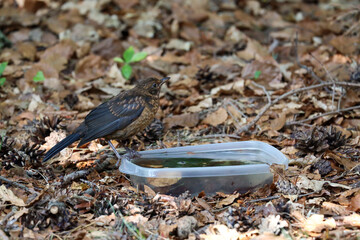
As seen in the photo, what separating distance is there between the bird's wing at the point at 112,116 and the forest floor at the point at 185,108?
0.34 metres

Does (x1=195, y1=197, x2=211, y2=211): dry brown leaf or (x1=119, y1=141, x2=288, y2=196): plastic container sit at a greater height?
(x1=119, y1=141, x2=288, y2=196): plastic container

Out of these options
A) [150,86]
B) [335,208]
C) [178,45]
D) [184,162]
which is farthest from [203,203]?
[178,45]

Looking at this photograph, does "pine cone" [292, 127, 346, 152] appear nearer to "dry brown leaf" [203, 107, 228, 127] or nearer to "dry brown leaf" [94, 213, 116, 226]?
"dry brown leaf" [203, 107, 228, 127]

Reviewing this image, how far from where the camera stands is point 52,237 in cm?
346

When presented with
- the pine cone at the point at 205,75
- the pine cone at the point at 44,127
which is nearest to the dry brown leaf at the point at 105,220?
the pine cone at the point at 44,127

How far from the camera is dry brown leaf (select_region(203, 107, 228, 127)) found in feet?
19.0

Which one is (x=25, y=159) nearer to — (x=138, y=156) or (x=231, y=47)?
(x=138, y=156)

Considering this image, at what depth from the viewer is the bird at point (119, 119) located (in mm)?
4859

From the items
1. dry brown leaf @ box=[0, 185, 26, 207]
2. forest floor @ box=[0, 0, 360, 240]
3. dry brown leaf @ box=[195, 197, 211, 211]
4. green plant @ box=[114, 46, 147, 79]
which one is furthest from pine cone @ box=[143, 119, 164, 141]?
dry brown leaf @ box=[0, 185, 26, 207]

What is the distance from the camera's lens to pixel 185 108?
20.6 feet

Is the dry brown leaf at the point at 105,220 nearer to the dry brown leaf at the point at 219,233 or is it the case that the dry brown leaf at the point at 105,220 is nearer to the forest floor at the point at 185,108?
the forest floor at the point at 185,108

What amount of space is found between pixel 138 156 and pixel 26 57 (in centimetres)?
379

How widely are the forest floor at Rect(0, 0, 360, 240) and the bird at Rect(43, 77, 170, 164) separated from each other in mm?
316

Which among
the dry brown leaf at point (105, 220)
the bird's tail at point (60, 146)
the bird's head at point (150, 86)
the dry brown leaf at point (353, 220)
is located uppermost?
the bird's head at point (150, 86)
